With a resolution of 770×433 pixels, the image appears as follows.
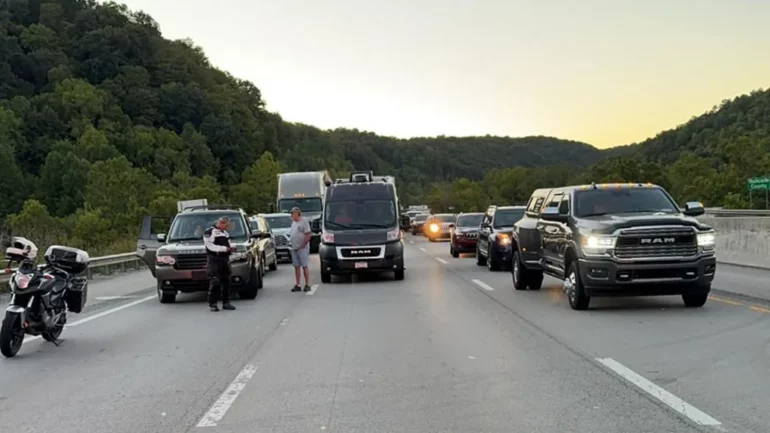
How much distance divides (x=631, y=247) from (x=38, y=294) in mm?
Answer: 8306

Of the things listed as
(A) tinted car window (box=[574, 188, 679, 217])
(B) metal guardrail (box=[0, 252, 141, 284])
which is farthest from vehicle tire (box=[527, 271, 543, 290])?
(B) metal guardrail (box=[0, 252, 141, 284])

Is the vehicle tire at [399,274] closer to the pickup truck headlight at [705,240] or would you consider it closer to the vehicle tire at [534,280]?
the vehicle tire at [534,280]

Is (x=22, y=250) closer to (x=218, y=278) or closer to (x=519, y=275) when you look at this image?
(x=218, y=278)

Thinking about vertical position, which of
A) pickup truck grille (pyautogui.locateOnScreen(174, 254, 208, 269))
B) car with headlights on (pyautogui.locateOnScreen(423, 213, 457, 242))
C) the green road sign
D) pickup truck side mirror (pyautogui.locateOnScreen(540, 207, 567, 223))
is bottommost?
car with headlights on (pyautogui.locateOnScreen(423, 213, 457, 242))

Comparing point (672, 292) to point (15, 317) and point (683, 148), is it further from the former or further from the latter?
point (683, 148)

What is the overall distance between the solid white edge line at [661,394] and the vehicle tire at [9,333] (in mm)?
6855

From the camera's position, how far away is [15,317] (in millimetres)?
9633

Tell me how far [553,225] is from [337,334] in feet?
16.8

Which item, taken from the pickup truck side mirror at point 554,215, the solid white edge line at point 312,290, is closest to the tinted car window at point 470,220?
the solid white edge line at point 312,290

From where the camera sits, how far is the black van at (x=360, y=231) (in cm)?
1948

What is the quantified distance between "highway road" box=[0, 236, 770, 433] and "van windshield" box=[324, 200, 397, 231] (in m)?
5.81

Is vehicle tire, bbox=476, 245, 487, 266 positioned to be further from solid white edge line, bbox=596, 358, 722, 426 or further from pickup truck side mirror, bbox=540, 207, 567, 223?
solid white edge line, bbox=596, 358, 722, 426

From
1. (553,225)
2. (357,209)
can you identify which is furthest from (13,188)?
(553,225)

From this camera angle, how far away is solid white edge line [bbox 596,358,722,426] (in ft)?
20.2
